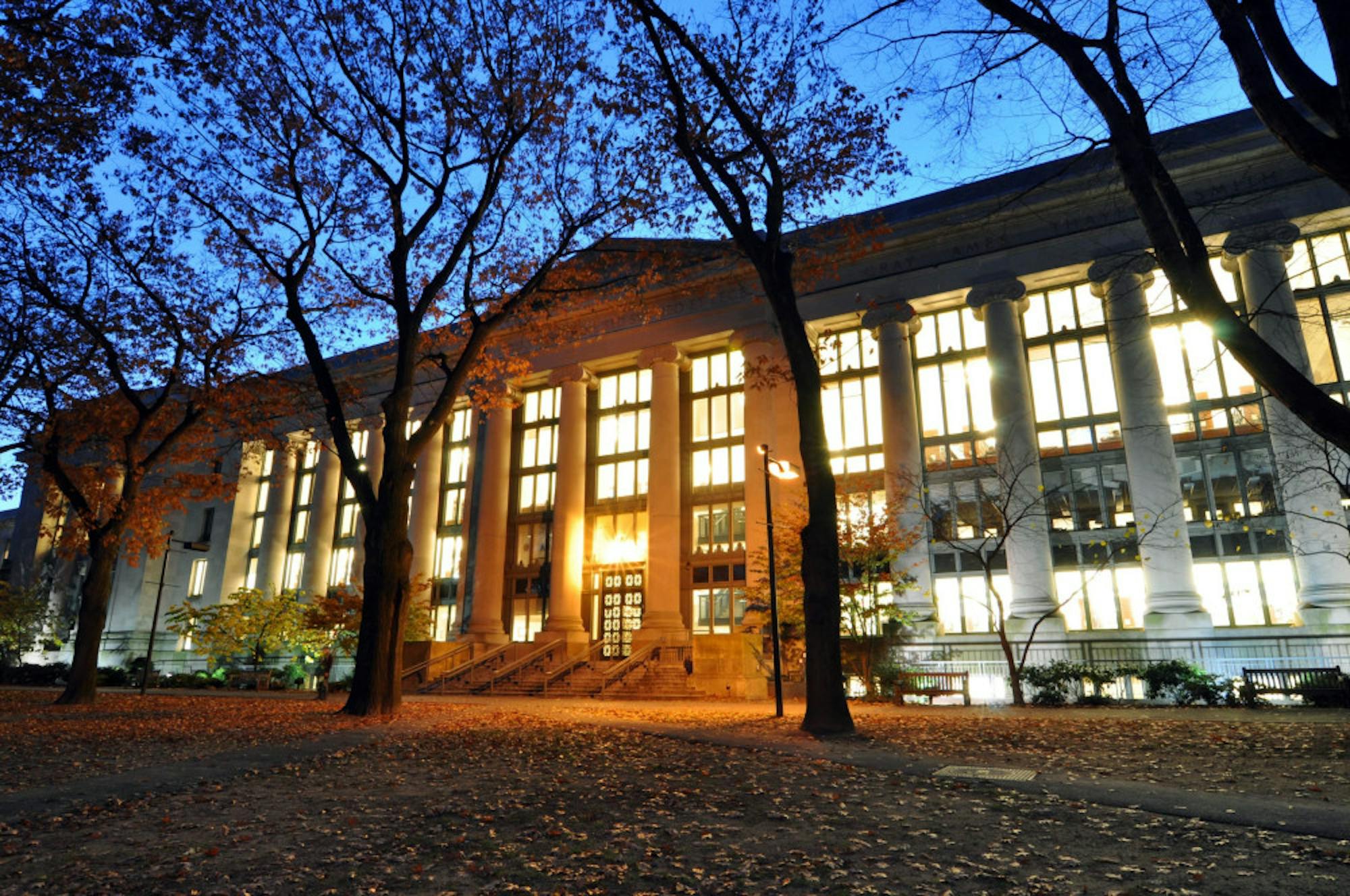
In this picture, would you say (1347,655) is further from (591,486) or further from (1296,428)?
(591,486)

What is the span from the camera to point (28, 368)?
19.9 m

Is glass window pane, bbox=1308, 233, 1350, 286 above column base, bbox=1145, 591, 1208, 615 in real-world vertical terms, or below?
above

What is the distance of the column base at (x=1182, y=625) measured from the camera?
24.0 meters

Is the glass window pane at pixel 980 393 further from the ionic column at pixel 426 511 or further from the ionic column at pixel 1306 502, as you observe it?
the ionic column at pixel 426 511

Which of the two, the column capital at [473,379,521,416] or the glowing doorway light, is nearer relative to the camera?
the column capital at [473,379,521,416]

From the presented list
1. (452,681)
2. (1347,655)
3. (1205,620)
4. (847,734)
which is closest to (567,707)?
(847,734)

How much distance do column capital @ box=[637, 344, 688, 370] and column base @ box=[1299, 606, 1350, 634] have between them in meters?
24.2

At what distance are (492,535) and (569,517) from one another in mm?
4747

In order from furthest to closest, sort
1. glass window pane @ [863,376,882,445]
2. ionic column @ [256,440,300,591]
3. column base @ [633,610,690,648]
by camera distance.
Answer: ionic column @ [256,440,300,591], glass window pane @ [863,376,882,445], column base @ [633,610,690,648]

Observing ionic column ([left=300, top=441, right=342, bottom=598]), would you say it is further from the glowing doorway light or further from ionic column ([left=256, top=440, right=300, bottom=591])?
the glowing doorway light

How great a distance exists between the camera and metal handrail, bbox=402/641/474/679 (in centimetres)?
3144

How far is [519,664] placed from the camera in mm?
30797

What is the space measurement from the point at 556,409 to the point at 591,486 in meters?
5.06

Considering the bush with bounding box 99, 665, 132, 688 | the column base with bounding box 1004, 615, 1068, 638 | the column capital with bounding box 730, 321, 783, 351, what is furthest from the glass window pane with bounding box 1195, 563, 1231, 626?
the bush with bounding box 99, 665, 132, 688
